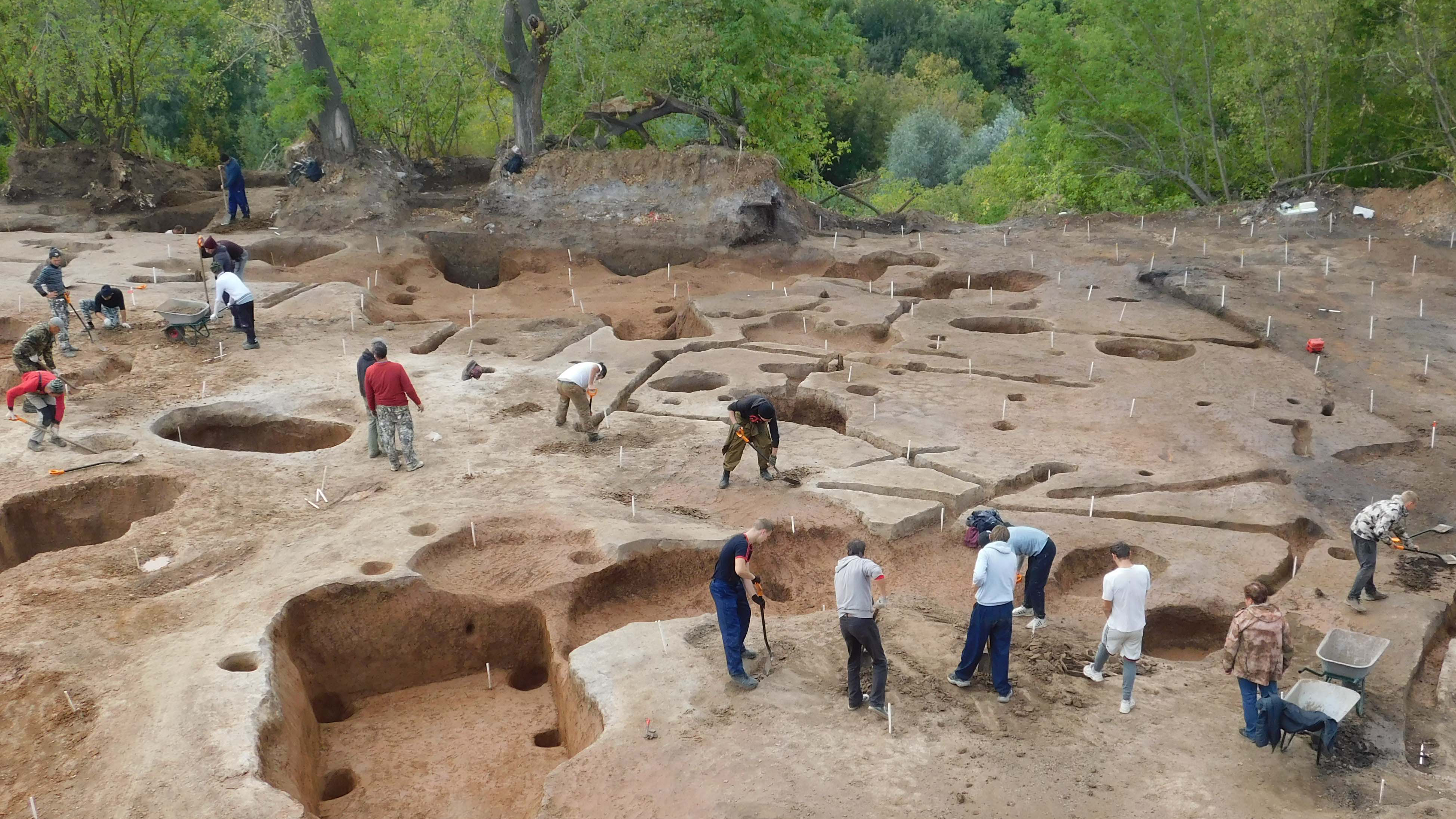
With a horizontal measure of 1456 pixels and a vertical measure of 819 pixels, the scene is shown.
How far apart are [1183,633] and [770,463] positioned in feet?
14.0

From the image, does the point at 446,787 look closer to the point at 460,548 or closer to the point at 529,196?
the point at 460,548

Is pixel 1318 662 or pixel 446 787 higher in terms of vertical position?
pixel 1318 662

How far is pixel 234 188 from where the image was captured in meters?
24.9

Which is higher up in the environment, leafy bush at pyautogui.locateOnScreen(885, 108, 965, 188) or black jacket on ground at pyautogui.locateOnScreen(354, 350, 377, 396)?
leafy bush at pyautogui.locateOnScreen(885, 108, 965, 188)

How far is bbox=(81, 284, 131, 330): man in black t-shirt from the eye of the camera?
1659 cm

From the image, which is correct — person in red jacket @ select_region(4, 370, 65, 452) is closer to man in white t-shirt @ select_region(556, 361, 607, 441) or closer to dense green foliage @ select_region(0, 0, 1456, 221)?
man in white t-shirt @ select_region(556, 361, 607, 441)

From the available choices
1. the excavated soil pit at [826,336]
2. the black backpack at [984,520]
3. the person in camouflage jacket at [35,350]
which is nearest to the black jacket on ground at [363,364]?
the person in camouflage jacket at [35,350]

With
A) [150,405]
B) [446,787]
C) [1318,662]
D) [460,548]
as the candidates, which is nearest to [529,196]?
[150,405]

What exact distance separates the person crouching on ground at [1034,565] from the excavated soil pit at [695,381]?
6.92m

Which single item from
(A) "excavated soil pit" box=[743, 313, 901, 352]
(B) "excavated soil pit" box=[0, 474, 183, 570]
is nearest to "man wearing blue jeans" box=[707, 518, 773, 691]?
(B) "excavated soil pit" box=[0, 474, 183, 570]

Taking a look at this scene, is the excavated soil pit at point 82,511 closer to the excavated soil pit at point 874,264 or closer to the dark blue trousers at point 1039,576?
the dark blue trousers at point 1039,576

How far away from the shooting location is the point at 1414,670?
804cm

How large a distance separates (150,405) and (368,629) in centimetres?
634

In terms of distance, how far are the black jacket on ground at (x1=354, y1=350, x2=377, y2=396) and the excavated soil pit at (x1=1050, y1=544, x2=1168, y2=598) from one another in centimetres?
742
